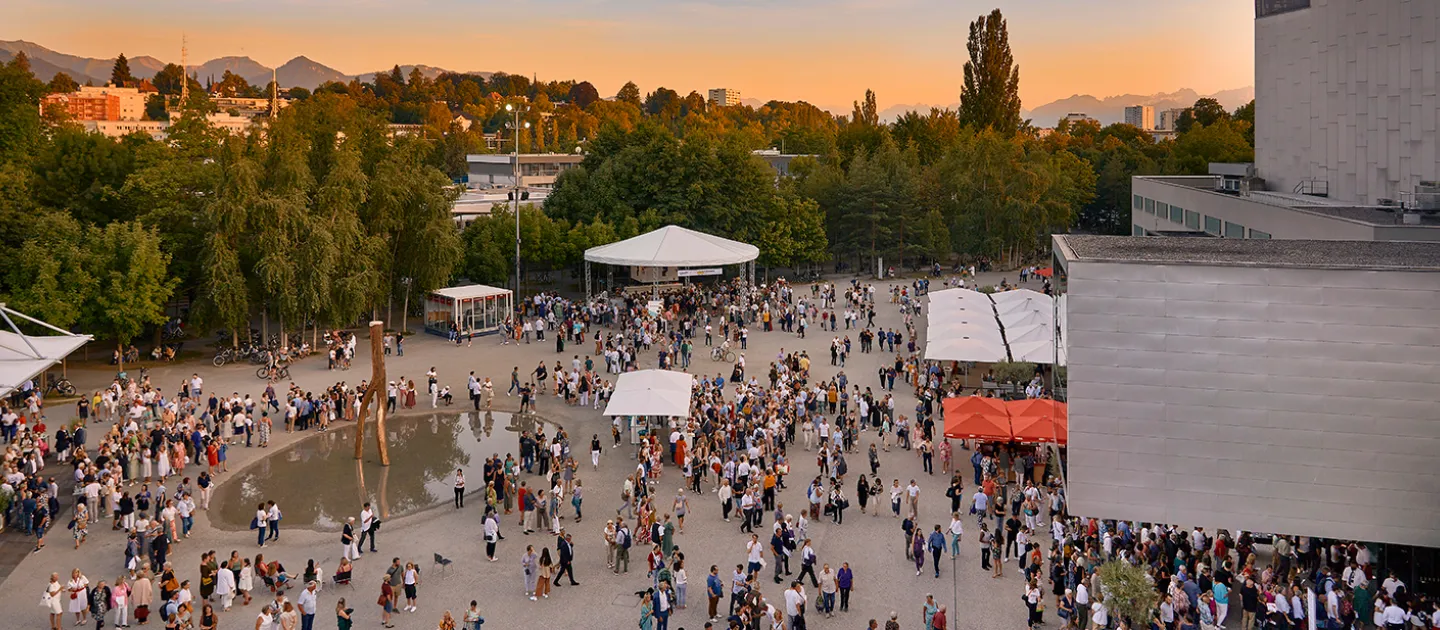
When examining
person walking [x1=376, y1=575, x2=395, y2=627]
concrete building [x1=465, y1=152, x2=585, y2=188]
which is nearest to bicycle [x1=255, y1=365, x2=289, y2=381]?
person walking [x1=376, y1=575, x2=395, y2=627]

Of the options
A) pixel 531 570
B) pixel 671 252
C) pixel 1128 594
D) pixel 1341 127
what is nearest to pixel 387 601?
pixel 531 570

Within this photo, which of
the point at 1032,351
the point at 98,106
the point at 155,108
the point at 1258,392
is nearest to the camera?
the point at 1258,392

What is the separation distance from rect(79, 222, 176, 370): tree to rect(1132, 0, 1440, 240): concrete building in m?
28.7

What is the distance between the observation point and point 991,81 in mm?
79562

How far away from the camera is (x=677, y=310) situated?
41.2 meters

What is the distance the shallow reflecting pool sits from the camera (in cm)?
2070

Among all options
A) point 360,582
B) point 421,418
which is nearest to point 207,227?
point 421,418

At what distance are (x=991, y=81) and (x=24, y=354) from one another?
2749 inches

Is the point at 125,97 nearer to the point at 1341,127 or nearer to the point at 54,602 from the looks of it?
the point at 54,602

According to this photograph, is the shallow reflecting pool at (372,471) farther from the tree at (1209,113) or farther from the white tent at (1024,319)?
the tree at (1209,113)

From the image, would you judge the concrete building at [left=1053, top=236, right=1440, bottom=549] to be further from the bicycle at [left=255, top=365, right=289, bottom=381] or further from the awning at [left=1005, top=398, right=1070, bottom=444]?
the bicycle at [left=255, top=365, right=289, bottom=381]

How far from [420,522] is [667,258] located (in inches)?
851

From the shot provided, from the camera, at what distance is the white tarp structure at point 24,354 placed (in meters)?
20.9

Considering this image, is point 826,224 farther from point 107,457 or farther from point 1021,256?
point 107,457
